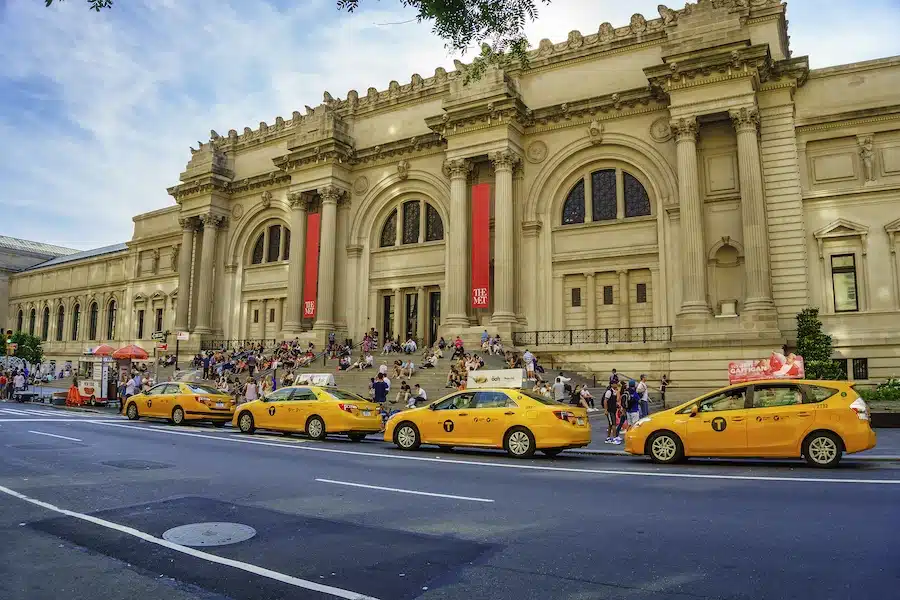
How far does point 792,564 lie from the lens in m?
5.30

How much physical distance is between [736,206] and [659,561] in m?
26.3

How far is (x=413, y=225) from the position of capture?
127ft

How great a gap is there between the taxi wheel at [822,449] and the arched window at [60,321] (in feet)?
220

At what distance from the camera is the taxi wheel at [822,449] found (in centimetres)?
1121

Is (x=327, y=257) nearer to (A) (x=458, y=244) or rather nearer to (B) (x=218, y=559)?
(A) (x=458, y=244)

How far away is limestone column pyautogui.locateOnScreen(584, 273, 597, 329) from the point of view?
1247 inches

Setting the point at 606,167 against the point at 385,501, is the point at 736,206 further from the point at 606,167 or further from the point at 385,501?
the point at 385,501

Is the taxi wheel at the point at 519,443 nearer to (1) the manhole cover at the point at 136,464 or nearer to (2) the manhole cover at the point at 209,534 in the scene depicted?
(1) the manhole cover at the point at 136,464

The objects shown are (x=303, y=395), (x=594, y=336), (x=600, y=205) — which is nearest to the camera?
(x=303, y=395)

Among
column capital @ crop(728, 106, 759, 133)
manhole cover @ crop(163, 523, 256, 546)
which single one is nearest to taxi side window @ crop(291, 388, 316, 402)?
manhole cover @ crop(163, 523, 256, 546)

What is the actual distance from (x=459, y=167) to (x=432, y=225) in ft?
16.1

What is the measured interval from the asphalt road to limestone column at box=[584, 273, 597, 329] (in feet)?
64.6

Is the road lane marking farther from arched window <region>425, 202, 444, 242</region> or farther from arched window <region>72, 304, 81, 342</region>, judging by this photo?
arched window <region>72, 304, 81, 342</region>

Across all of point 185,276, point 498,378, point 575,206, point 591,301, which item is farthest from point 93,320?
point 498,378
